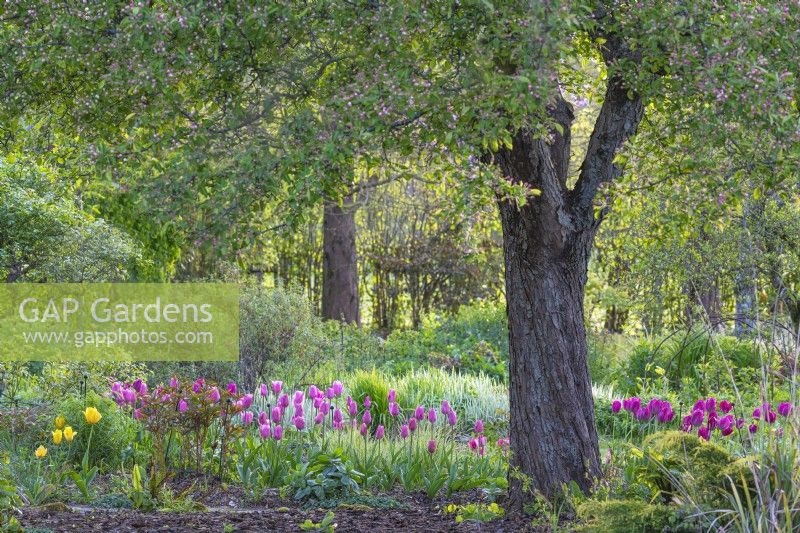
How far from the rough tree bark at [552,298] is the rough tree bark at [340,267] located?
8922 mm

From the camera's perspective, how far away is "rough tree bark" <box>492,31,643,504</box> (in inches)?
185

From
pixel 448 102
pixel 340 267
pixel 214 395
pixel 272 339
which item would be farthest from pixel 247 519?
pixel 340 267

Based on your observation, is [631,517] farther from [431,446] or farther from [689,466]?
[431,446]

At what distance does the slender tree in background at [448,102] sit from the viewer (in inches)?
140

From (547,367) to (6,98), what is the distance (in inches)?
120

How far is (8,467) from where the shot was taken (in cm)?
515

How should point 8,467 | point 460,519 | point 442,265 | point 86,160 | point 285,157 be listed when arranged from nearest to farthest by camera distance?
point 285,157
point 86,160
point 460,519
point 8,467
point 442,265

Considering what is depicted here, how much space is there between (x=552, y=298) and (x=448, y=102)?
4.74 feet

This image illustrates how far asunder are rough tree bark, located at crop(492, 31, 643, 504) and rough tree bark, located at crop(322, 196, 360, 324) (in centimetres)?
892

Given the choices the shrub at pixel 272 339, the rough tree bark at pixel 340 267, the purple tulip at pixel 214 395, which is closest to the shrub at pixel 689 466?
the purple tulip at pixel 214 395

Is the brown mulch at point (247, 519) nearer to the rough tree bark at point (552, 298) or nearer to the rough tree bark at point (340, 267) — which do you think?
the rough tree bark at point (552, 298)

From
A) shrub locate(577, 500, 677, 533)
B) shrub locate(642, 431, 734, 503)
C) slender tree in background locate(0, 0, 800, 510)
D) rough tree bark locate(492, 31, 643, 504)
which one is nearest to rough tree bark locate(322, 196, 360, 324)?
slender tree in background locate(0, 0, 800, 510)

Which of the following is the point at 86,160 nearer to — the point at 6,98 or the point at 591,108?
the point at 6,98

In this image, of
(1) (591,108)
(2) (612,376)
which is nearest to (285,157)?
(2) (612,376)
